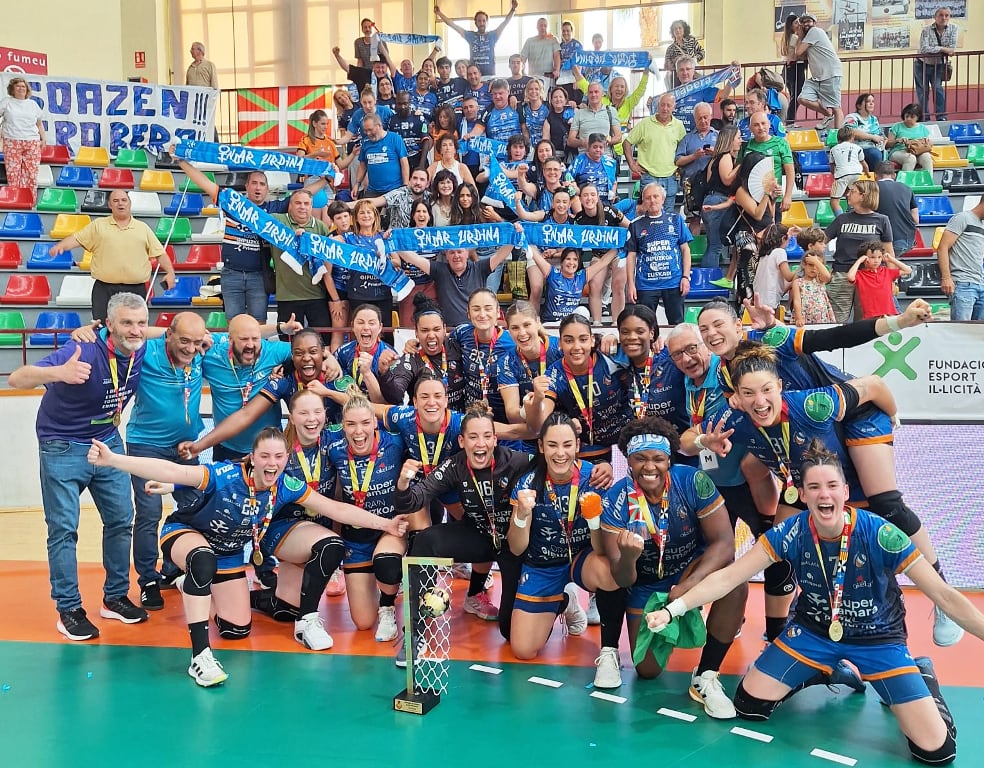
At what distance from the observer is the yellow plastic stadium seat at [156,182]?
14672 mm

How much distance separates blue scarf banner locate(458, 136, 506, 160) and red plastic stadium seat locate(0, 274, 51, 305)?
553 centimetres

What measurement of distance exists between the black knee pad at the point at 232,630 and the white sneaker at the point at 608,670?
215 centimetres

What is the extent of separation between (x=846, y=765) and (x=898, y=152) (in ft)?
36.0

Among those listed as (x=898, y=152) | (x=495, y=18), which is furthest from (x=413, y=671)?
(x=495, y=18)

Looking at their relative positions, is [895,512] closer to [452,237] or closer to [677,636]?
[677,636]

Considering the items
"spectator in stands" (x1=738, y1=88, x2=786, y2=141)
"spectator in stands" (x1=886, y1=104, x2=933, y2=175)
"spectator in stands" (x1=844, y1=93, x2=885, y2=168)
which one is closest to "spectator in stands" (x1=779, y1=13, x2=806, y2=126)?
"spectator in stands" (x1=844, y1=93, x2=885, y2=168)

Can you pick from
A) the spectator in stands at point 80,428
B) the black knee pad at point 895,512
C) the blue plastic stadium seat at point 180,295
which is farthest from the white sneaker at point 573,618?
the blue plastic stadium seat at point 180,295

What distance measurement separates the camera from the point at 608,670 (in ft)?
16.6

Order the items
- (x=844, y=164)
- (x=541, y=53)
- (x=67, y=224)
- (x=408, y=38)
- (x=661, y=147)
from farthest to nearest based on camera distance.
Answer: (x=408, y=38), (x=541, y=53), (x=67, y=224), (x=661, y=147), (x=844, y=164)

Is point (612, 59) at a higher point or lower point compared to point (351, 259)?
higher

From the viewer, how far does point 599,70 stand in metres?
15.1

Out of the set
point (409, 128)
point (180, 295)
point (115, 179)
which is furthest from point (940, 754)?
point (115, 179)

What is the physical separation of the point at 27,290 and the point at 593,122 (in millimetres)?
7520

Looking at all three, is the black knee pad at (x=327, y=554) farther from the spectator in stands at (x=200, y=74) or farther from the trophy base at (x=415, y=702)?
the spectator in stands at (x=200, y=74)
